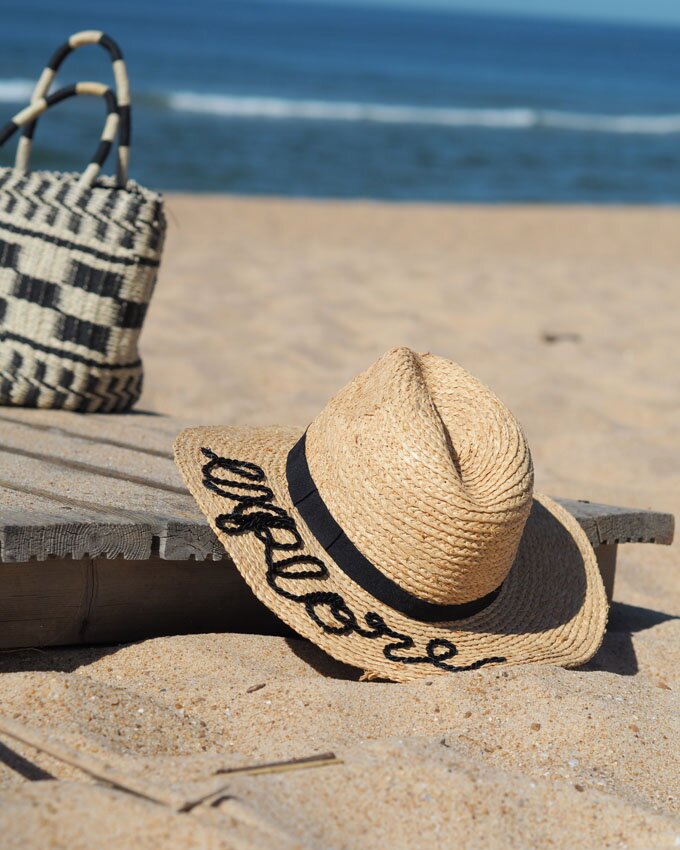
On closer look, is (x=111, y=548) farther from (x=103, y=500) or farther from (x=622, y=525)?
(x=622, y=525)

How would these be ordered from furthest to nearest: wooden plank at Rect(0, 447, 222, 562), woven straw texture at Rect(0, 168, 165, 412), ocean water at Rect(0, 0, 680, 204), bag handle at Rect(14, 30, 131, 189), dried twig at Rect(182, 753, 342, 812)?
ocean water at Rect(0, 0, 680, 204)
bag handle at Rect(14, 30, 131, 189)
woven straw texture at Rect(0, 168, 165, 412)
wooden plank at Rect(0, 447, 222, 562)
dried twig at Rect(182, 753, 342, 812)

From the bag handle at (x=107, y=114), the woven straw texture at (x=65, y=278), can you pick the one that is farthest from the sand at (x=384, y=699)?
the bag handle at (x=107, y=114)

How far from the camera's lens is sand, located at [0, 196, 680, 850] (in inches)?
67.8

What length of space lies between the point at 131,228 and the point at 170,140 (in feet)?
43.1

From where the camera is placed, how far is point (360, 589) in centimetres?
235

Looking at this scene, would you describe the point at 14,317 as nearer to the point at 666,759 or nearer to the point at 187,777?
the point at 187,777

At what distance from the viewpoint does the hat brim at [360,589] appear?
2.29 metres

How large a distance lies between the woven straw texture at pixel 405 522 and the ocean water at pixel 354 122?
10.4m

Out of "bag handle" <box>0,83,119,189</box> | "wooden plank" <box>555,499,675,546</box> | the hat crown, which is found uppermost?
"bag handle" <box>0,83,119,189</box>

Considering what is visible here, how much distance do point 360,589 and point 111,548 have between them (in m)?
0.51

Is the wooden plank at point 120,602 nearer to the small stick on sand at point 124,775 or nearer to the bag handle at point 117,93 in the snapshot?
the small stick on sand at point 124,775

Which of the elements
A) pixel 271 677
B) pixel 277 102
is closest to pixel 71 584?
pixel 271 677

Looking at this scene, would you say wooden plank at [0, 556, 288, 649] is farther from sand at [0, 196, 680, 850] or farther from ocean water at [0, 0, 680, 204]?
ocean water at [0, 0, 680, 204]

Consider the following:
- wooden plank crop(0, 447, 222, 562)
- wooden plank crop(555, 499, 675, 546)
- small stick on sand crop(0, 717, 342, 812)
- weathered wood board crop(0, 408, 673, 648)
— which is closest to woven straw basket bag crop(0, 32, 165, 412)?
weathered wood board crop(0, 408, 673, 648)
